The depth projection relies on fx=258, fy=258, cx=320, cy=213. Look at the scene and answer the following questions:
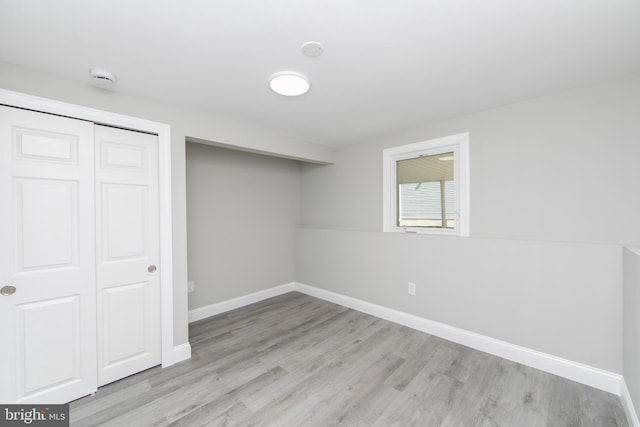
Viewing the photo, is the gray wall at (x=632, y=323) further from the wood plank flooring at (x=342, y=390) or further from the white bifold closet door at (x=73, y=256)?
the white bifold closet door at (x=73, y=256)

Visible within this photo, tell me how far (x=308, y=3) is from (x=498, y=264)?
2642 mm

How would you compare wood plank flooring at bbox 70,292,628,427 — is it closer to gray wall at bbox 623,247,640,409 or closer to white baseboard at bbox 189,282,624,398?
white baseboard at bbox 189,282,624,398

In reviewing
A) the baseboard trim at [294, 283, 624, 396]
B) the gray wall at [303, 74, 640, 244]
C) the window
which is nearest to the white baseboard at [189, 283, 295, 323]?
the baseboard trim at [294, 283, 624, 396]

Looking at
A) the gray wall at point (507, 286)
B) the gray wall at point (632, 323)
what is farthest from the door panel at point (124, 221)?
the gray wall at point (632, 323)

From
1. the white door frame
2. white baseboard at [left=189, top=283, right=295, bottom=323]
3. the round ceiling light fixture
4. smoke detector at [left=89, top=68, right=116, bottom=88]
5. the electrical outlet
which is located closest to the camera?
smoke detector at [left=89, top=68, right=116, bottom=88]

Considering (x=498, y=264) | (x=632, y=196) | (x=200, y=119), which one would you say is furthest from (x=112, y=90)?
(x=632, y=196)

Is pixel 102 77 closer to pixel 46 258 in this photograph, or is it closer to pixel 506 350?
pixel 46 258

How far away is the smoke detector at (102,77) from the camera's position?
5.96ft

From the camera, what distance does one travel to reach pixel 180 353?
2.43 meters

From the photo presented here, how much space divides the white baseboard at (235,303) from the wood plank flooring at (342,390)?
479mm

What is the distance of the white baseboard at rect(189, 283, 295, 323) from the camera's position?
10.9 ft

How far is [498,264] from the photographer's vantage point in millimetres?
2488

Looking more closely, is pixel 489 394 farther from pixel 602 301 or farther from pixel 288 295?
pixel 288 295

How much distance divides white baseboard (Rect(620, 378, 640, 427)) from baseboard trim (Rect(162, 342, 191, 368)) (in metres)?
3.28
